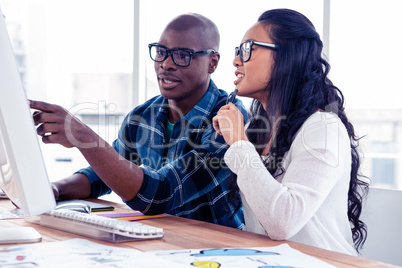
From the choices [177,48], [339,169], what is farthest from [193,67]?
[339,169]

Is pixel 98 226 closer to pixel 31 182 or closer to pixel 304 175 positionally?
pixel 31 182

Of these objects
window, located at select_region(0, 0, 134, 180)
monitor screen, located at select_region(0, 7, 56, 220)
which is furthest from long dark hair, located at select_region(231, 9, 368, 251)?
window, located at select_region(0, 0, 134, 180)

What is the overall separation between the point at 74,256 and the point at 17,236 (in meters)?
0.20

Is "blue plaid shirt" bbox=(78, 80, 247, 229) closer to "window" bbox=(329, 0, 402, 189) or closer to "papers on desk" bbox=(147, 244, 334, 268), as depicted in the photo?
"papers on desk" bbox=(147, 244, 334, 268)

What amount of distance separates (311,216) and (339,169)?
15 centimetres

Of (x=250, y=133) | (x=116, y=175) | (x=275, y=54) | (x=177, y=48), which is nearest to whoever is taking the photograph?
(x=116, y=175)

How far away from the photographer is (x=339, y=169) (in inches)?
46.9

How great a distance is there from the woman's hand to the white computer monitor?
58 cm

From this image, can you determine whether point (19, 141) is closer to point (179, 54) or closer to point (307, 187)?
point (307, 187)

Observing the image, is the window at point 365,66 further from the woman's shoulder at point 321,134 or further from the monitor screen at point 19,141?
the monitor screen at point 19,141

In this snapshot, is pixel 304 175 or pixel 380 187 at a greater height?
pixel 304 175

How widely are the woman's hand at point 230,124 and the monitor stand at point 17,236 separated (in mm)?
569

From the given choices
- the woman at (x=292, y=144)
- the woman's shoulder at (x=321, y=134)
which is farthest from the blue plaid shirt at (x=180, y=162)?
the woman's shoulder at (x=321, y=134)

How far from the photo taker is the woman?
1.12 metres
